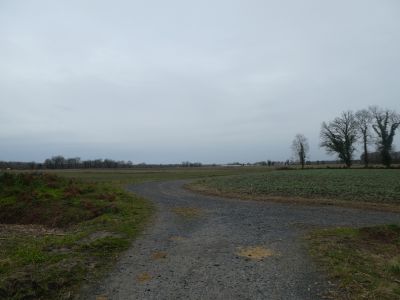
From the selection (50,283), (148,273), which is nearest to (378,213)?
(148,273)

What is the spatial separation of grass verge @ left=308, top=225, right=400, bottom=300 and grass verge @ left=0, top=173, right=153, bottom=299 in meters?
4.83

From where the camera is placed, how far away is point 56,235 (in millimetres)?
11000

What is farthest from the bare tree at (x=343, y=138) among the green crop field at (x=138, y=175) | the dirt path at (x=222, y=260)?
the dirt path at (x=222, y=260)

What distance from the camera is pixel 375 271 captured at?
7039mm

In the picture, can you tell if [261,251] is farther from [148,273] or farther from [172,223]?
[172,223]

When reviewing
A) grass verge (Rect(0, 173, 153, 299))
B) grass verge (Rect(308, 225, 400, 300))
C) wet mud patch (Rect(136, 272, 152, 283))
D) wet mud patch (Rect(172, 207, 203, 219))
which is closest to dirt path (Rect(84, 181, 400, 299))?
wet mud patch (Rect(136, 272, 152, 283))

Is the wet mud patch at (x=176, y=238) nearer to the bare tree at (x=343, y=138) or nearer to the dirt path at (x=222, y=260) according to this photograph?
the dirt path at (x=222, y=260)

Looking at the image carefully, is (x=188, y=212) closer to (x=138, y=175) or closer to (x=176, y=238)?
(x=176, y=238)

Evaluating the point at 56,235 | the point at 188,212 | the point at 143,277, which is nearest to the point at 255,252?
the point at 143,277

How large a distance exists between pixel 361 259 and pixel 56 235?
8.94 m

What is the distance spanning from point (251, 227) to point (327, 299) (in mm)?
6270

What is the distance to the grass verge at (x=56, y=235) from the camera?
6184 millimetres

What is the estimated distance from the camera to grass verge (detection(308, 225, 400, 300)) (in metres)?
6.02

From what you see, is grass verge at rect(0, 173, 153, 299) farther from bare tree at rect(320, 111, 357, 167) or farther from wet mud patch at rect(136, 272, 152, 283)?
bare tree at rect(320, 111, 357, 167)
